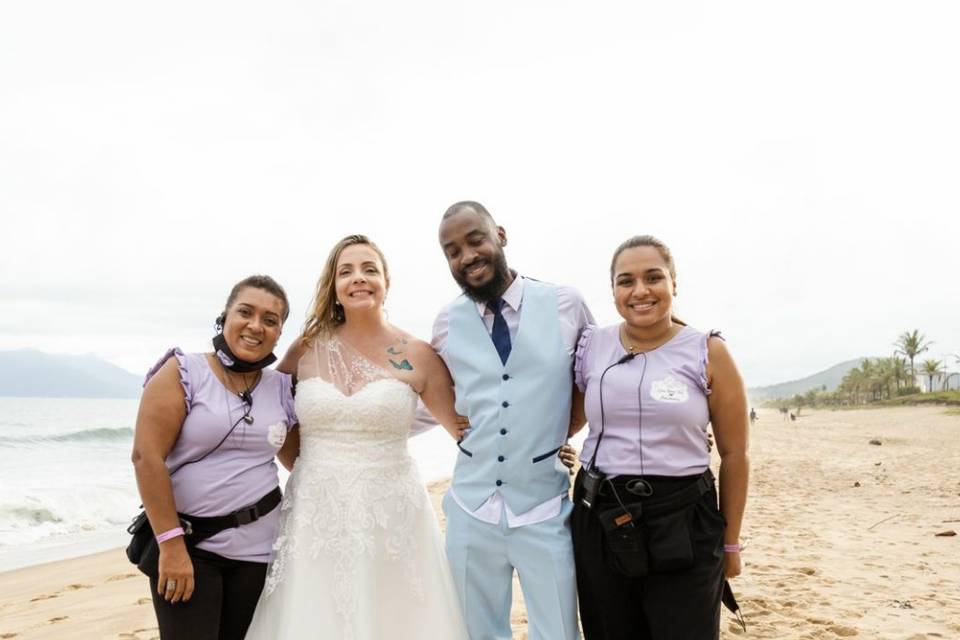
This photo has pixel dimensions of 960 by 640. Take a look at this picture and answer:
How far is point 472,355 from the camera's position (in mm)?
3260

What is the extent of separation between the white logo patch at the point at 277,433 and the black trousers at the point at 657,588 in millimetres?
1393

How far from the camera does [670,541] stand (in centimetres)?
261

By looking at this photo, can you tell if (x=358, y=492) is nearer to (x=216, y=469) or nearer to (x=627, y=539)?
(x=216, y=469)

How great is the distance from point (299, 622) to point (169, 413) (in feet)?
3.52

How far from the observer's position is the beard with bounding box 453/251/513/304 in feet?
11.0

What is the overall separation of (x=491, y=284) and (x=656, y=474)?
1190mm

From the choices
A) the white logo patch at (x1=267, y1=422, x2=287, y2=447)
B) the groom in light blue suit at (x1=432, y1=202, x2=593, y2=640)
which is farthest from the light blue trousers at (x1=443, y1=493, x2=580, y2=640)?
the white logo patch at (x1=267, y1=422, x2=287, y2=447)

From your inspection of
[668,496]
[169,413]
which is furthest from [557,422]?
[169,413]

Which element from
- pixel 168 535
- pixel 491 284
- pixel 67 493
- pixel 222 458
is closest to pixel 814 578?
pixel 491 284

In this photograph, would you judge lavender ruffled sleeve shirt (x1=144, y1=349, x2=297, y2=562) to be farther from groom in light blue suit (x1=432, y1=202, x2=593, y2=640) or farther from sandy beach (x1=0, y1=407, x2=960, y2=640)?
sandy beach (x1=0, y1=407, x2=960, y2=640)

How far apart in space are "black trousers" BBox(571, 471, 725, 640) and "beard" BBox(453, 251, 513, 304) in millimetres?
1090

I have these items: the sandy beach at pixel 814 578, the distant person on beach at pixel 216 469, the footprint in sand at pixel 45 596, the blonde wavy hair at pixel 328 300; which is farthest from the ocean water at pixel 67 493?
the distant person on beach at pixel 216 469

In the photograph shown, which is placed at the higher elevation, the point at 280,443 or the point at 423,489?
the point at 280,443

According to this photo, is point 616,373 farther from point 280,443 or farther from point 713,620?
point 280,443
